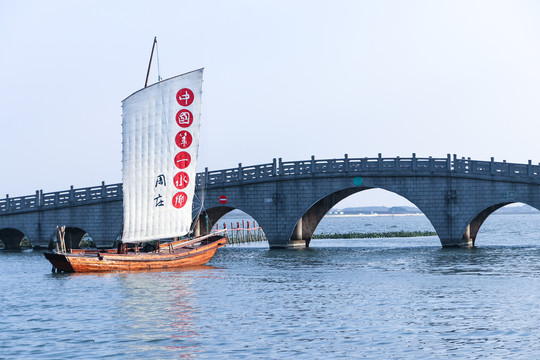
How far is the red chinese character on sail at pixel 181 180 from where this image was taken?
39.6 meters

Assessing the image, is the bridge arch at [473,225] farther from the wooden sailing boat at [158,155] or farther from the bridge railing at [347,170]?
the wooden sailing boat at [158,155]

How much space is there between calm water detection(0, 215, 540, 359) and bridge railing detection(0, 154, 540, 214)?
8.77m

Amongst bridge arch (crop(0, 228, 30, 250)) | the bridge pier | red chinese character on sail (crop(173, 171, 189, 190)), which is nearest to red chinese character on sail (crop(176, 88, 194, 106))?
red chinese character on sail (crop(173, 171, 189, 190))

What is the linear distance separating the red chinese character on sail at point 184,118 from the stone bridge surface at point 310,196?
11.0m

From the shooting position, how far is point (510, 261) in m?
42.6

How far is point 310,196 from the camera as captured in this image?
52.4 metres

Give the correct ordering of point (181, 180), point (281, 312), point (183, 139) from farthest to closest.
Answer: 1. point (181, 180)
2. point (183, 139)
3. point (281, 312)

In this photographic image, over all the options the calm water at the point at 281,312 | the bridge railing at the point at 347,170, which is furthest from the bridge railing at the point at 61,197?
the calm water at the point at 281,312

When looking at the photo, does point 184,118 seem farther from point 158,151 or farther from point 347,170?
point 347,170

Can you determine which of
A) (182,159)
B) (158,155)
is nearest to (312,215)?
(182,159)

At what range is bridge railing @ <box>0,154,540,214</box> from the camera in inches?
1923

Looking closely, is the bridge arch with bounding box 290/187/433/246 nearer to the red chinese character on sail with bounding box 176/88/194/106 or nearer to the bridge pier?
the red chinese character on sail with bounding box 176/88/194/106

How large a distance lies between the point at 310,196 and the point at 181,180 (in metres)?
14.5

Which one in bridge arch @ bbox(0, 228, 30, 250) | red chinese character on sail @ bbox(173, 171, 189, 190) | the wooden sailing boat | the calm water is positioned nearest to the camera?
the calm water
